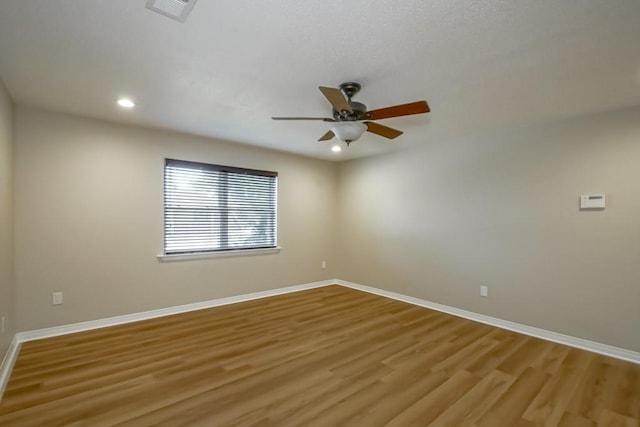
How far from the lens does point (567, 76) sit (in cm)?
229

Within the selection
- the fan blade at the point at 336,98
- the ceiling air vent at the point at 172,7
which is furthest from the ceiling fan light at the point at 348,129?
the ceiling air vent at the point at 172,7

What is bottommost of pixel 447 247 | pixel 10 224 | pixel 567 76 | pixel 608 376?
pixel 608 376

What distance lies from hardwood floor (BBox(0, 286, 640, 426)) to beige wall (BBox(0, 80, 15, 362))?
347 millimetres

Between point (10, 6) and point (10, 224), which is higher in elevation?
point (10, 6)

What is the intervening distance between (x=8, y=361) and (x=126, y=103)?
2418mm

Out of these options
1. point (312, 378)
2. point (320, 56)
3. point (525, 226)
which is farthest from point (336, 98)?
point (525, 226)

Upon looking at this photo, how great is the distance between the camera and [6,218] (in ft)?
8.72

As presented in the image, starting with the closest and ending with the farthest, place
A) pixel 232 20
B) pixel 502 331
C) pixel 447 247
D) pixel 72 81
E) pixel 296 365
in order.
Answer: pixel 232 20, pixel 72 81, pixel 296 365, pixel 502 331, pixel 447 247

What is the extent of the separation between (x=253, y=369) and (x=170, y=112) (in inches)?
104

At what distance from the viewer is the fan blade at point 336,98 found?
79.0 inches

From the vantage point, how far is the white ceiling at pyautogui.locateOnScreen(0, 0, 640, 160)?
1617mm

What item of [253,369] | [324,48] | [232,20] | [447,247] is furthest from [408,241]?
[232,20]

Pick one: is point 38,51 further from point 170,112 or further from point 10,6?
point 170,112

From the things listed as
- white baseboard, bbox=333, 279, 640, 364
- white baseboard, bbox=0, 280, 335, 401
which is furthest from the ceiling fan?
white baseboard, bbox=0, 280, 335, 401
